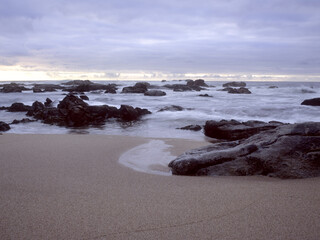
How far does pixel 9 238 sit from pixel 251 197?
7.55 ft

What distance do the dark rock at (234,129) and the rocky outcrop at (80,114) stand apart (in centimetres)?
597

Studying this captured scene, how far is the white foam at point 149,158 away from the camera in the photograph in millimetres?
4410

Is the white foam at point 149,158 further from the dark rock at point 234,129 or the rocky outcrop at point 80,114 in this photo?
the rocky outcrop at point 80,114

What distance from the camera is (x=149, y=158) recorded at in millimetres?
5223

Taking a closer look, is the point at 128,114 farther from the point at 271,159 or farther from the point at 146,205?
the point at 146,205

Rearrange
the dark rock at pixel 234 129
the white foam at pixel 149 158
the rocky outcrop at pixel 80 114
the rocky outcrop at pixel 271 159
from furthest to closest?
the rocky outcrop at pixel 80 114
the dark rock at pixel 234 129
the white foam at pixel 149 158
the rocky outcrop at pixel 271 159

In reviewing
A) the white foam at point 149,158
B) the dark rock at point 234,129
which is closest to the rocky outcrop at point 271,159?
the white foam at point 149,158

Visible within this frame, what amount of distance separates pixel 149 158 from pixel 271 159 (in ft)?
7.40

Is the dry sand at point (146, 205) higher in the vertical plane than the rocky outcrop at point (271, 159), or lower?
lower

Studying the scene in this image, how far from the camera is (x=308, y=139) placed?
13.1 feet

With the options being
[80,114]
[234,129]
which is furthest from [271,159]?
[80,114]

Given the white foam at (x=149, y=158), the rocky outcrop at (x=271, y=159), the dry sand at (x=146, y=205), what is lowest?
the white foam at (x=149, y=158)

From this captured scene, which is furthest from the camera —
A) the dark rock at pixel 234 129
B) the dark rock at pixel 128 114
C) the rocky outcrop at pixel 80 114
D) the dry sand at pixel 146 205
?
the dark rock at pixel 128 114

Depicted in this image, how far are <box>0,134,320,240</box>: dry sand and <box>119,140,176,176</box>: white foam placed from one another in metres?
0.35
